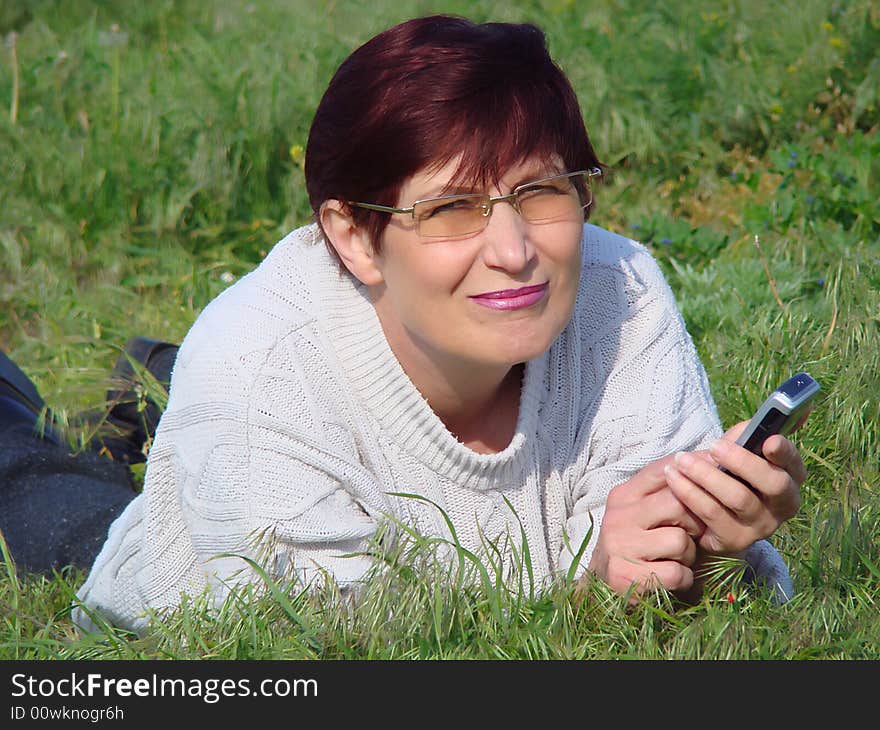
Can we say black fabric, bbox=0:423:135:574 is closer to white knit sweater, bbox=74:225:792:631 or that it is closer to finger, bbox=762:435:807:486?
white knit sweater, bbox=74:225:792:631

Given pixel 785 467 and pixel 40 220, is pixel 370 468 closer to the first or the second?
pixel 785 467

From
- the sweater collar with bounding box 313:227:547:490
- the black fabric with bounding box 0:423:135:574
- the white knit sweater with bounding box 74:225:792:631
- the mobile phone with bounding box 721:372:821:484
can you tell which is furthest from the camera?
the black fabric with bounding box 0:423:135:574

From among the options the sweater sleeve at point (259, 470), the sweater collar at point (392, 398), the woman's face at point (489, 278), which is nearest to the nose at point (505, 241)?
the woman's face at point (489, 278)

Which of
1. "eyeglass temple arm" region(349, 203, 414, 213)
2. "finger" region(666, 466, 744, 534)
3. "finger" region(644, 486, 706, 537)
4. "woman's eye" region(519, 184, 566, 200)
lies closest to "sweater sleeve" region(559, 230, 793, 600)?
"finger" region(644, 486, 706, 537)

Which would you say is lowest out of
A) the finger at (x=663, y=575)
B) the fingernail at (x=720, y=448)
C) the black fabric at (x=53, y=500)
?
the black fabric at (x=53, y=500)

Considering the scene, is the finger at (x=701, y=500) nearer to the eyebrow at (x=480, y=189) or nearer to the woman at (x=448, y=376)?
the woman at (x=448, y=376)

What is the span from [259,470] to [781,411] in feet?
3.34

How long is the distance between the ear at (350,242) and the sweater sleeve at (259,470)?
19cm

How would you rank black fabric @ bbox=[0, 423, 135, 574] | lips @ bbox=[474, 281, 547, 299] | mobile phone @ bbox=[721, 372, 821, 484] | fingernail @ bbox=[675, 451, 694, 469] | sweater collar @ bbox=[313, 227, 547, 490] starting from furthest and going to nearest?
black fabric @ bbox=[0, 423, 135, 574]
sweater collar @ bbox=[313, 227, 547, 490]
lips @ bbox=[474, 281, 547, 299]
fingernail @ bbox=[675, 451, 694, 469]
mobile phone @ bbox=[721, 372, 821, 484]

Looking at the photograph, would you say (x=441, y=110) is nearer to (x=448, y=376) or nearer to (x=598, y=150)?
(x=448, y=376)

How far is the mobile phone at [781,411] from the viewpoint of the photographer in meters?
2.27

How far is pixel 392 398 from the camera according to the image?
275 cm

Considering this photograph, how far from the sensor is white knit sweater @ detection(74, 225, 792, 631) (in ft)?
8.61

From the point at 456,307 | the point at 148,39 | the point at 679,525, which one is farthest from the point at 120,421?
the point at 148,39
